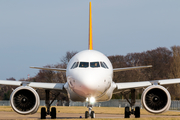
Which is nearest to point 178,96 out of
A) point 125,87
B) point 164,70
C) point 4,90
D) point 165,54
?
point 164,70

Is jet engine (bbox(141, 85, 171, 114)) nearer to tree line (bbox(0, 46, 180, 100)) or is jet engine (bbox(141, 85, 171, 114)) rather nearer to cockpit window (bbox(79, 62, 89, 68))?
cockpit window (bbox(79, 62, 89, 68))

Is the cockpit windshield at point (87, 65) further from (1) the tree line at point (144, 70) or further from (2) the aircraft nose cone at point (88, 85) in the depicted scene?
(1) the tree line at point (144, 70)

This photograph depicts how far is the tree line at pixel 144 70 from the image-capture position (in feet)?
213

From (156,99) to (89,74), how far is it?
14.9 feet

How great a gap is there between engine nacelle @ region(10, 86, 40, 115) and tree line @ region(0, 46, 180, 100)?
46.0 metres

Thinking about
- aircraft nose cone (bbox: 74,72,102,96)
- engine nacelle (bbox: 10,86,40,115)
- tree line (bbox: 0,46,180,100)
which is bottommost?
engine nacelle (bbox: 10,86,40,115)

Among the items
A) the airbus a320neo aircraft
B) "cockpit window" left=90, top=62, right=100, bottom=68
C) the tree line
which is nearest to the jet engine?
the airbus a320neo aircraft

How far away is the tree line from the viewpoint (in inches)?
2562

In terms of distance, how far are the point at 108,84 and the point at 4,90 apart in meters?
109

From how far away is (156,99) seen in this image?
56.1 ft

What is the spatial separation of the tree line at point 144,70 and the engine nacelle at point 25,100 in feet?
151

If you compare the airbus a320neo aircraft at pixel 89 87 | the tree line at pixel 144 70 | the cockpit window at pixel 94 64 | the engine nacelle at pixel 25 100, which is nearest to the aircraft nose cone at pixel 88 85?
the airbus a320neo aircraft at pixel 89 87

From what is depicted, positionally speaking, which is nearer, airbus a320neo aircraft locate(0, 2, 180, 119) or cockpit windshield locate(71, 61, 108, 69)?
airbus a320neo aircraft locate(0, 2, 180, 119)

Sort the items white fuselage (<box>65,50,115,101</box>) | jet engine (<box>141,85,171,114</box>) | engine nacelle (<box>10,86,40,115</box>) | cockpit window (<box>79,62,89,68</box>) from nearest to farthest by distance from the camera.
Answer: white fuselage (<box>65,50,115,101</box>) → cockpit window (<box>79,62,89,68</box>) → jet engine (<box>141,85,171,114</box>) → engine nacelle (<box>10,86,40,115</box>)
